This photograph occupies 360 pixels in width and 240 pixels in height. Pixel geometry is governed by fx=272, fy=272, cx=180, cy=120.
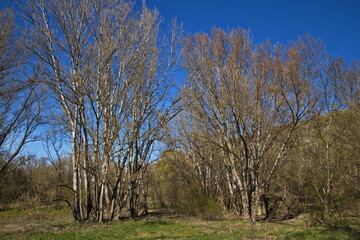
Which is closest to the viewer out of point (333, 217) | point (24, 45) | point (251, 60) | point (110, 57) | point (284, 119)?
point (333, 217)

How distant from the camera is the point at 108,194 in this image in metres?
13.1

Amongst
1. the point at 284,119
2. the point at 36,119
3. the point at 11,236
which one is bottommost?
the point at 11,236

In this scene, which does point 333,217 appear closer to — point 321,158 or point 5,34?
point 321,158

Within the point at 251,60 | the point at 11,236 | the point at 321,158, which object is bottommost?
the point at 11,236

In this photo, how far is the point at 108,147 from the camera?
10219mm

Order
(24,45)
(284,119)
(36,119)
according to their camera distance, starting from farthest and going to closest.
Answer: (36,119)
(284,119)
(24,45)

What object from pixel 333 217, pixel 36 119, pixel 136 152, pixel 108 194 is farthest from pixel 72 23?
pixel 333 217

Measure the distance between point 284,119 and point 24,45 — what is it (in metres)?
10.6

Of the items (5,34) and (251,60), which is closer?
(5,34)

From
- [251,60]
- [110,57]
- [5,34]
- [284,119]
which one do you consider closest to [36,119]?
[5,34]

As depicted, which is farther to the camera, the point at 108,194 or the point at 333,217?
the point at 108,194

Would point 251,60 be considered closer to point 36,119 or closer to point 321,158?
point 321,158

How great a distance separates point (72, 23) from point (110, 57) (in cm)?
204

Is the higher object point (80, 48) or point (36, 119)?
point (80, 48)
